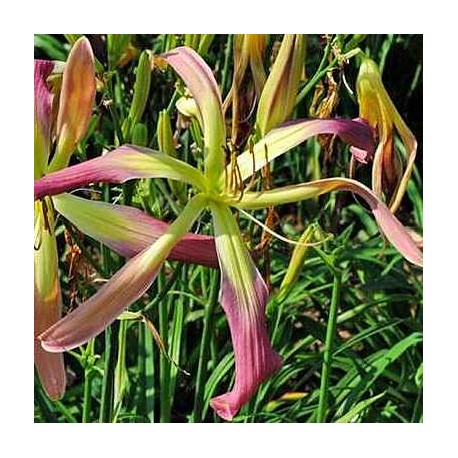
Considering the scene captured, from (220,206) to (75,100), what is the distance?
0.21 m

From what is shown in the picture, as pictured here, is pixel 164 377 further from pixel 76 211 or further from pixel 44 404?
pixel 76 211

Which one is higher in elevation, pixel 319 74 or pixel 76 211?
pixel 319 74

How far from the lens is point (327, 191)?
1.18 m

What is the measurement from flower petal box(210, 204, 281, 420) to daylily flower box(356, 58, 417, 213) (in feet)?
0.65

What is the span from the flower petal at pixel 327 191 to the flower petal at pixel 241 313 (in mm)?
35

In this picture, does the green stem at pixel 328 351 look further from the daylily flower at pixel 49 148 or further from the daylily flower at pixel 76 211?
the daylily flower at pixel 49 148

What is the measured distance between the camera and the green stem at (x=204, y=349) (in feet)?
4.06

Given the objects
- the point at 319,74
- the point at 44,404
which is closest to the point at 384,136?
the point at 319,74

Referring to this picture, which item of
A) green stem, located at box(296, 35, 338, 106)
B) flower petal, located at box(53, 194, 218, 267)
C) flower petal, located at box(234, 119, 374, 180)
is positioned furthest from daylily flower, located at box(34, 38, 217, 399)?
green stem, located at box(296, 35, 338, 106)

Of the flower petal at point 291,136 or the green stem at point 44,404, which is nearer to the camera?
the flower petal at point 291,136

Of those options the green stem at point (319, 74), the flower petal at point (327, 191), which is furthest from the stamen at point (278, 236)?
the green stem at point (319, 74)

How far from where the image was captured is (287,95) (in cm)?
121

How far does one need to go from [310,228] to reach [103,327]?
0.96 feet
